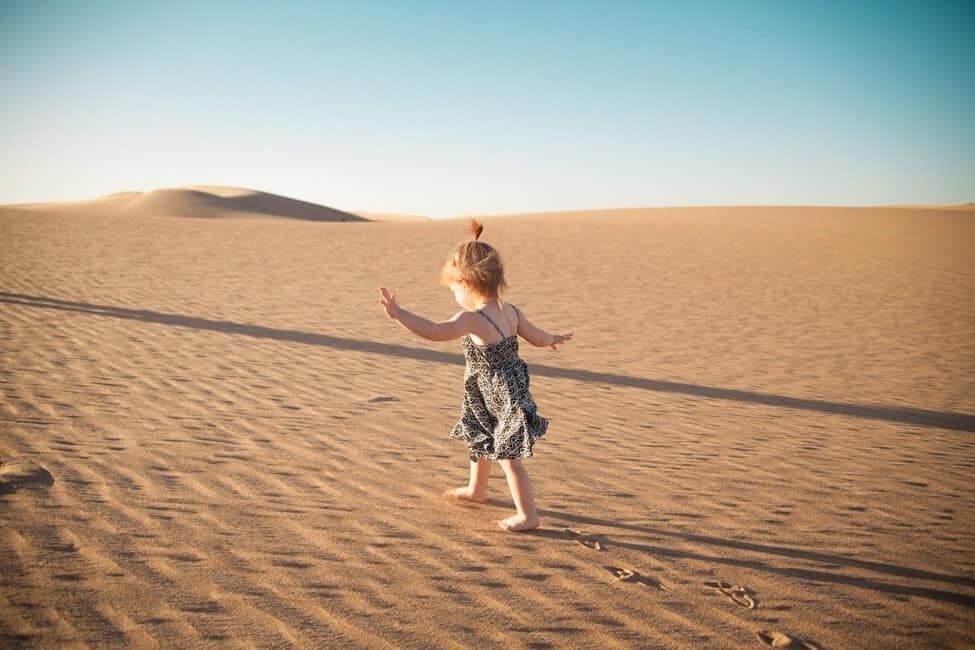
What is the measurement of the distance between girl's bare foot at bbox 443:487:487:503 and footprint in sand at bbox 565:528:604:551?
0.56 metres

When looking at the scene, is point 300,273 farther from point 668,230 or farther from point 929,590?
point 668,230

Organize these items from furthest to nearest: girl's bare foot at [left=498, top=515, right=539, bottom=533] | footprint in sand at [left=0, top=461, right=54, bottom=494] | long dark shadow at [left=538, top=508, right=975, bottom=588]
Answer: footprint in sand at [left=0, top=461, right=54, bottom=494] < girl's bare foot at [left=498, top=515, right=539, bottom=533] < long dark shadow at [left=538, top=508, right=975, bottom=588]

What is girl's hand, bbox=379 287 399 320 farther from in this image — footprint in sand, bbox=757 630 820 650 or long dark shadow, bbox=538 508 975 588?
footprint in sand, bbox=757 630 820 650

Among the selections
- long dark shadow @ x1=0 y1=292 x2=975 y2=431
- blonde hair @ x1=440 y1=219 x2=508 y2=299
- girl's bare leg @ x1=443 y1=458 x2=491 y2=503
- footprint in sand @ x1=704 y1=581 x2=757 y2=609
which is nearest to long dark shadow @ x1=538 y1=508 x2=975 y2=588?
footprint in sand @ x1=704 y1=581 x2=757 y2=609

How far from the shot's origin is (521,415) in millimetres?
3309

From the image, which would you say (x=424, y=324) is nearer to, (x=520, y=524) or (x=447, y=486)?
(x=520, y=524)

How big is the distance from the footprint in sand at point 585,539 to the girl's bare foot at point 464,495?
0.56 meters

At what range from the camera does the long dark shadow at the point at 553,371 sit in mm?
6734

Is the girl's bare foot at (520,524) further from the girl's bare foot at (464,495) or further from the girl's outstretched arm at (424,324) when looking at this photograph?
the girl's outstretched arm at (424,324)

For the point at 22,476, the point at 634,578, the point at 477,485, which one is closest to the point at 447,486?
the point at 477,485

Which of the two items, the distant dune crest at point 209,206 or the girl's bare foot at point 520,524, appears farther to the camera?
the distant dune crest at point 209,206

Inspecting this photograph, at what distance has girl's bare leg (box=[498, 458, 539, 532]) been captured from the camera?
10.9ft

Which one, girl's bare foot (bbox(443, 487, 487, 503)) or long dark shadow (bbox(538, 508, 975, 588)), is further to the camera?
girl's bare foot (bbox(443, 487, 487, 503))

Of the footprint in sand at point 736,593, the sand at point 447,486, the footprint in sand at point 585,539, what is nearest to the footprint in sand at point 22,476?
the sand at point 447,486
